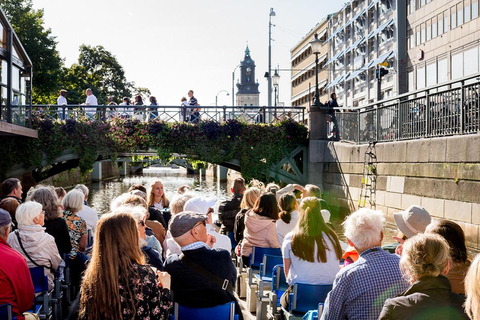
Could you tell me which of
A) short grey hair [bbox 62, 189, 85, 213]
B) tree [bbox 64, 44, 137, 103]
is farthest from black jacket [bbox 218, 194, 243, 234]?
tree [bbox 64, 44, 137, 103]

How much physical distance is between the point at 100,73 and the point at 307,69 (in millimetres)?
41936

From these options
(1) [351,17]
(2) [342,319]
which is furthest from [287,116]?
(1) [351,17]

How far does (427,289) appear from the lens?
3.05m

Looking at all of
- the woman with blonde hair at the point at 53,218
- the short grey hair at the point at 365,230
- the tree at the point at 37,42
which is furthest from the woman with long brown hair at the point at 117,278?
the tree at the point at 37,42

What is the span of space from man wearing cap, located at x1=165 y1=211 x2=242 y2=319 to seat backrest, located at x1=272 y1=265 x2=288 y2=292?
1746 millimetres

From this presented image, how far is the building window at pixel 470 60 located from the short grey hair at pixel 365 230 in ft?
86.4

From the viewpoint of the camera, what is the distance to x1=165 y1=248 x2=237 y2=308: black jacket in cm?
399

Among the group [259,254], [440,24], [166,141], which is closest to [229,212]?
[259,254]

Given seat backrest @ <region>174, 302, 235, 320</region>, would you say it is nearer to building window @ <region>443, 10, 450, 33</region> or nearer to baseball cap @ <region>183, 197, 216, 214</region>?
baseball cap @ <region>183, 197, 216, 214</region>

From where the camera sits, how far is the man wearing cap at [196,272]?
3984 mm

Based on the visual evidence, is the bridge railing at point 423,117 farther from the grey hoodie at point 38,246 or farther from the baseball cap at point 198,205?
the grey hoodie at point 38,246

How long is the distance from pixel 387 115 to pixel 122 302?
13.4 metres

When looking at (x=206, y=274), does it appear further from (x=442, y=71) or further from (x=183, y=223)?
(x=442, y=71)

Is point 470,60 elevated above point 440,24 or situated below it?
below
